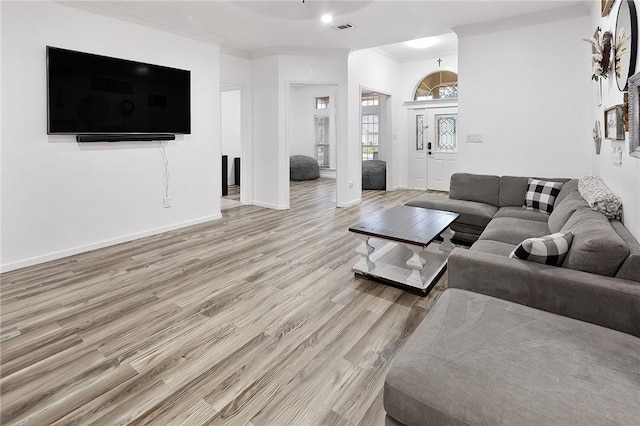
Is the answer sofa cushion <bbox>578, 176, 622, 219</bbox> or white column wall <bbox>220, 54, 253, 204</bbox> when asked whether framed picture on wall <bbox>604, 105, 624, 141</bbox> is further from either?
white column wall <bbox>220, 54, 253, 204</bbox>

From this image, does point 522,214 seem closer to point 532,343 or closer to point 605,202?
point 605,202

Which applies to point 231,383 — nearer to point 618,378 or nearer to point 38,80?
point 618,378

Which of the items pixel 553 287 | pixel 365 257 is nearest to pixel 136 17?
pixel 365 257

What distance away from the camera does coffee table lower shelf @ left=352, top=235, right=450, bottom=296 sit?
2.91 metres

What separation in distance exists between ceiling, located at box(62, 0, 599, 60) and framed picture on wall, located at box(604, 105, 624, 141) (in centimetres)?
204

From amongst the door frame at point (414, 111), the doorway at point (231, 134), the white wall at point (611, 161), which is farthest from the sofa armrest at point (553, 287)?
the doorway at point (231, 134)

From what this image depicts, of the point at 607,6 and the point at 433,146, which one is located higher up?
the point at 607,6

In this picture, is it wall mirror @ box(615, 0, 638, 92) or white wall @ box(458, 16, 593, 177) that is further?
white wall @ box(458, 16, 593, 177)

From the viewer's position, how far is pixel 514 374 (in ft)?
4.00

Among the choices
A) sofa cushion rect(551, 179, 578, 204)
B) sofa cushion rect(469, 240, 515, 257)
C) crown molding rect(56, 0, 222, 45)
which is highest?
crown molding rect(56, 0, 222, 45)

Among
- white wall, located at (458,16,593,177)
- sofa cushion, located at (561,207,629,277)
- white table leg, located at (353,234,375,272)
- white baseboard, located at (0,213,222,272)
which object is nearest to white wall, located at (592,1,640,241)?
white wall, located at (458,16,593,177)

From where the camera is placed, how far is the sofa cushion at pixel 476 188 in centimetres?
450

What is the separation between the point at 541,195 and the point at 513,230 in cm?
Answer: 123

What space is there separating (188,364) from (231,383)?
13.0 inches
